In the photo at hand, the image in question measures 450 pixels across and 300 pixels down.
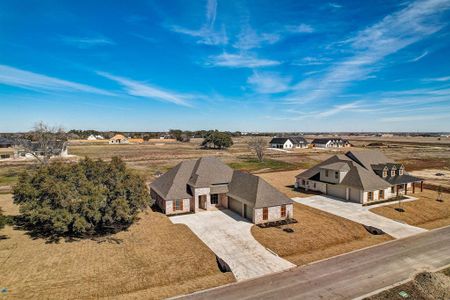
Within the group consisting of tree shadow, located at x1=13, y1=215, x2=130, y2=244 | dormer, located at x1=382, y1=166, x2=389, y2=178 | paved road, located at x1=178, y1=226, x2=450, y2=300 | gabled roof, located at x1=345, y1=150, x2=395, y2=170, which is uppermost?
gabled roof, located at x1=345, y1=150, x2=395, y2=170

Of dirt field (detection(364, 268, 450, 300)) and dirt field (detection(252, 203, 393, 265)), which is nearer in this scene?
dirt field (detection(364, 268, 450, 300))

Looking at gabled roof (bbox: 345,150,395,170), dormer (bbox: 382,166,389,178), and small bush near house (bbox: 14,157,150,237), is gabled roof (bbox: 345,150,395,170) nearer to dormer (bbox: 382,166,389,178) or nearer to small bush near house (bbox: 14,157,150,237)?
dormer (bbox: 382,166,389,178)

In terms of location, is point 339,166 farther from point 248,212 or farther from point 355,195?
point 248,212

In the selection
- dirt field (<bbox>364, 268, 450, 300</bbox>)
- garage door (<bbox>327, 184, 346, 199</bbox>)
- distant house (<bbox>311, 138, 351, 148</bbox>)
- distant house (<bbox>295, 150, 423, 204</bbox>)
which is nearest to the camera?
dirt field (<bbox>364, 268, 450, 300</bbox>)

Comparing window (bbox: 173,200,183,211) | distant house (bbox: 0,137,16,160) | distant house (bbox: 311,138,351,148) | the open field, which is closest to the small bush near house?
window (bbox: 173,200,183,211)

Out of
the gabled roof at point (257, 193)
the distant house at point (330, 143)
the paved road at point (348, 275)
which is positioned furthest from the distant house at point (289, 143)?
the paved road at point (348, 275)

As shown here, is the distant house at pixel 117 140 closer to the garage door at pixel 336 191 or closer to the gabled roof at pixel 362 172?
the gabled roof at pixel 362 172
